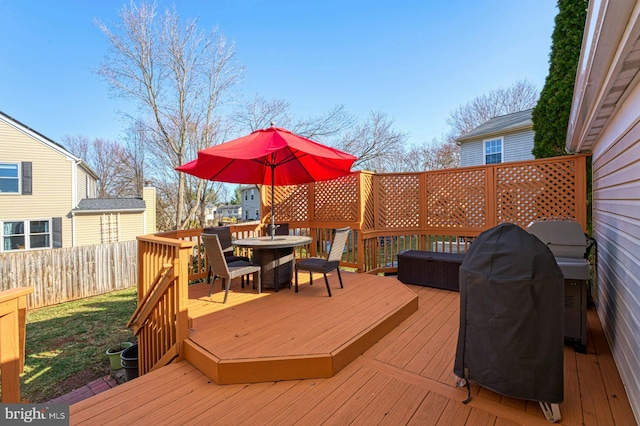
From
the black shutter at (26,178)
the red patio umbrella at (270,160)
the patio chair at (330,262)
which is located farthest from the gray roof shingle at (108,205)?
the patio chair at (330,262)

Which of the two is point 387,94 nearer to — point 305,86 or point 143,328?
point 305,86

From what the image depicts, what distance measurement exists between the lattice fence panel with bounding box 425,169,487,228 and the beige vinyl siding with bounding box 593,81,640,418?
2027mm

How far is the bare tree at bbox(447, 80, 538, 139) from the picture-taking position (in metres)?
17.1

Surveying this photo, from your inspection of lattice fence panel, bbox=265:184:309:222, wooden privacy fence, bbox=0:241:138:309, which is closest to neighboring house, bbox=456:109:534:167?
lattice fence panel, bbox=265:184:309:222

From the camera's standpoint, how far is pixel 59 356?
16.0 ft

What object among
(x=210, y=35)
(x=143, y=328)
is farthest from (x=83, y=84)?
(x=143, y=328)

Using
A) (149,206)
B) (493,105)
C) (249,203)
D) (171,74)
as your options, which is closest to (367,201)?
(171,74)

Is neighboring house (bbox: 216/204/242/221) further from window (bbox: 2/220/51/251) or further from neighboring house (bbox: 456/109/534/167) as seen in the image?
neighboring house (bbox: 456/109/534/167)

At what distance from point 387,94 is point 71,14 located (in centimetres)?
1293

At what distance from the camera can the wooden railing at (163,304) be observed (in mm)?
2727

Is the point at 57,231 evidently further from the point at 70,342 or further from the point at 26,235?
the point at 70,342

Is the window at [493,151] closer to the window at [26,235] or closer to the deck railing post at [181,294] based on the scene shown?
the deck railing post at [181,294]

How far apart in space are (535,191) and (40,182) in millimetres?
16573

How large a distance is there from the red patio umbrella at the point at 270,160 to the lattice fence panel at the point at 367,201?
3.07 feet
